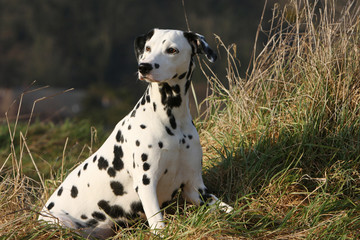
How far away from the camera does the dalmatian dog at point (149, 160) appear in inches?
140

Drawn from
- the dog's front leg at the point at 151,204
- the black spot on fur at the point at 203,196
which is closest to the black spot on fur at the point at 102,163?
the dog's front leg at the point at 151,204

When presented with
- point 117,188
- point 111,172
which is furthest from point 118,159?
point 117,188

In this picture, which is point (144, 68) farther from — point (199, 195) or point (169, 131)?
point (199, 195)

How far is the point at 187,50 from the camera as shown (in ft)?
11.9

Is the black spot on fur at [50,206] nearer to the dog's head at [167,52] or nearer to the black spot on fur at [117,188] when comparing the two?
the black spot on fur at [117,188]

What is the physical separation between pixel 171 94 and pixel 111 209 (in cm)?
96

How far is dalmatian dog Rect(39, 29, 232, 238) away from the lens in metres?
3.55

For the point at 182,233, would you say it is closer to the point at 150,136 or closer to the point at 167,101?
the point at 150,136

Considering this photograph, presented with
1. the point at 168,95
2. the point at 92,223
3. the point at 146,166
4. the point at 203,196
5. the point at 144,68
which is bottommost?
the point at 92,223

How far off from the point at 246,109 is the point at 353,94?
3.26 ft

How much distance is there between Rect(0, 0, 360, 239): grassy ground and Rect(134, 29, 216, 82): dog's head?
3.20 ft

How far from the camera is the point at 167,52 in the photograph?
351 centimetres

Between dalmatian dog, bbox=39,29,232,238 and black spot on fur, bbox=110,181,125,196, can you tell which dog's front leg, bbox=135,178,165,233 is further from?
black spot on fur, bbox=110,181,125,196

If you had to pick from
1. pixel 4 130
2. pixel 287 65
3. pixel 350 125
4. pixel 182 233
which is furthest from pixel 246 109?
pixel 4 130
